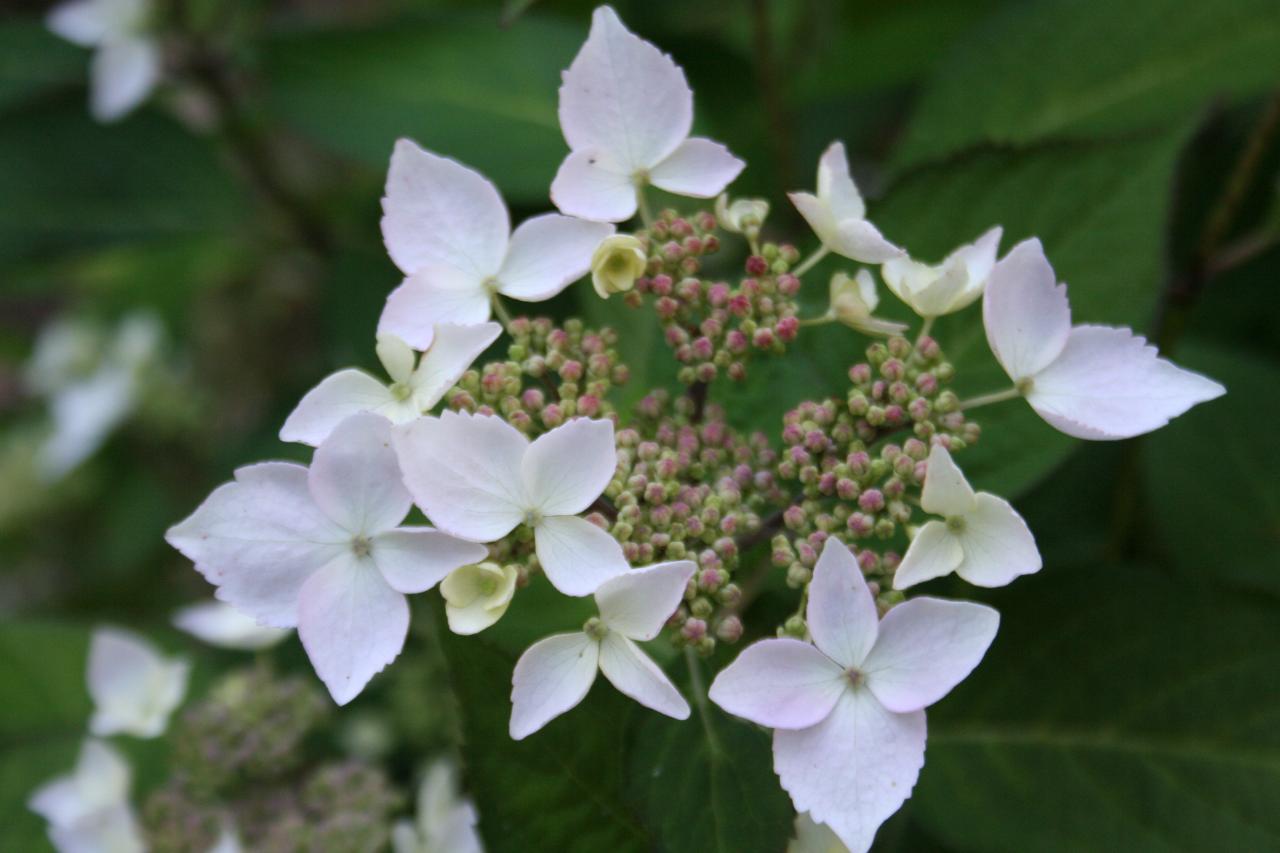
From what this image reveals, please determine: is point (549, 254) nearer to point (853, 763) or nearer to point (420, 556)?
point (420, 556)

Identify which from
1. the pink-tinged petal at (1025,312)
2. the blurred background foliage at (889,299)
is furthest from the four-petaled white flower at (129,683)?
the pink-tinged petal at (1025,312)

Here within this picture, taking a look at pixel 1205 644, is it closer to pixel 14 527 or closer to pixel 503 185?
pixel 503 185

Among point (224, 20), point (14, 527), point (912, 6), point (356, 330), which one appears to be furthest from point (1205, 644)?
point (14, 527)

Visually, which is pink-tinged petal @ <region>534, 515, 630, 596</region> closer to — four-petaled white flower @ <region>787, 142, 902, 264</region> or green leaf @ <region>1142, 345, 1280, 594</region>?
four-petaled white flower @ <region>787, 142, 902, 264</region>

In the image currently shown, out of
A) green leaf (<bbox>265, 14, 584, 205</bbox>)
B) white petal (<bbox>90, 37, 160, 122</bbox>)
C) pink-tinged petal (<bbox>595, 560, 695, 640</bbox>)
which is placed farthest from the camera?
white petal (<bbox>90, 37, 160, 122</bbox>)

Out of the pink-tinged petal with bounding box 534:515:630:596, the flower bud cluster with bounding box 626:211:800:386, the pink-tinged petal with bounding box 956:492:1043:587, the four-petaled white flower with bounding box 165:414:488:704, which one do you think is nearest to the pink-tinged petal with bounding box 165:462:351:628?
the four-petaled white flower with bounding box 165:414:488:704

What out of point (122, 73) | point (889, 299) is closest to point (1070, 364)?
point (889, 299)

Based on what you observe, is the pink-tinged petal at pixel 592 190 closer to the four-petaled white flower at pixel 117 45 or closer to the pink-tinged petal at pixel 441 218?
the pink-tinged petal at pixel 441 218
